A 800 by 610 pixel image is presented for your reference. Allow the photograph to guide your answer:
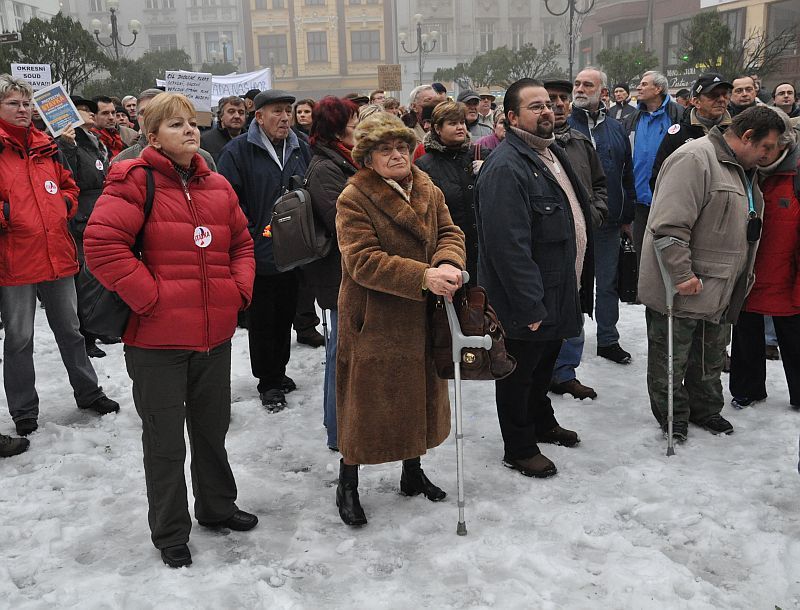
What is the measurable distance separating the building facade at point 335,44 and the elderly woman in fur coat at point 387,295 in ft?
245

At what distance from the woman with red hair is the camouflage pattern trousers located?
219 cm

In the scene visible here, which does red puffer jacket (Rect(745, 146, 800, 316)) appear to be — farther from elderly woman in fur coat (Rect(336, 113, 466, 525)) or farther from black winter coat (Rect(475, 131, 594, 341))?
elderly woman in fur coat (Rect(336, 113, 466, 525))

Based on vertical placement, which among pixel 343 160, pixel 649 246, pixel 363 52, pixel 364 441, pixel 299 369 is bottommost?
pixel 299 369

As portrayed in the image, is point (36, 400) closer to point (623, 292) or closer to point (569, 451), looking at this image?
point (569, 451)

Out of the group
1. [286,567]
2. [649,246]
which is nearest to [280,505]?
[286,567]

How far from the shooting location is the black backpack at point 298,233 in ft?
14.6

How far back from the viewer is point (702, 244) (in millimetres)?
4809

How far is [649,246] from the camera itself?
5031 mm

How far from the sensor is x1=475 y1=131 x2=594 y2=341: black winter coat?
426cm

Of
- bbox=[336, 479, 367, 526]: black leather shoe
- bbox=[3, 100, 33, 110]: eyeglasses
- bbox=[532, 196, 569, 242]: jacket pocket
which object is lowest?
bbox=[336, 479, 367, 526]: black leather shoe

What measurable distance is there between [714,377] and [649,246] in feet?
3.38

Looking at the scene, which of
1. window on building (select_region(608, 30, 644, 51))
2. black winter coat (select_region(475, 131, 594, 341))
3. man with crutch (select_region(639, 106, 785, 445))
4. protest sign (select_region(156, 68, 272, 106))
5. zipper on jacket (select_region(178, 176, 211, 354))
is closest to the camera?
zipper on jacket (select_region(178, 176, 211, 354))

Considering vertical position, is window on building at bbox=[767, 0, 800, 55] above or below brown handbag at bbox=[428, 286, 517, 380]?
above

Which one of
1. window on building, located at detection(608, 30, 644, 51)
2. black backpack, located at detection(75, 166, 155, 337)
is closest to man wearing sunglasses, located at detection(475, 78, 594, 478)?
black backpack, located at detection(75, 166, 155, 337)
